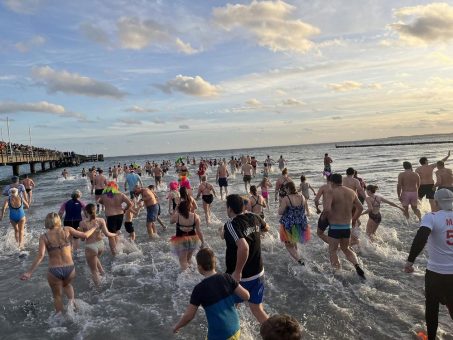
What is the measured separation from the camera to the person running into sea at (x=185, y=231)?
251 inches

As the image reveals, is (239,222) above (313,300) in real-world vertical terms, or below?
above

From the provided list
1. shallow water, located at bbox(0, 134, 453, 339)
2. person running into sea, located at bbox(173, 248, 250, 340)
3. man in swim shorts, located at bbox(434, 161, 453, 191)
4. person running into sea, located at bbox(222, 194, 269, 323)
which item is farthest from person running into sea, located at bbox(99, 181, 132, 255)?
man in swim shorts, located at bbox(434, 161, 453, 191)

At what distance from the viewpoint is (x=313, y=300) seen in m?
5.77

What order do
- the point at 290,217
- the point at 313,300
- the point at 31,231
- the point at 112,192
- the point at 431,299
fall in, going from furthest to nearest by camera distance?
1. the point at 31,231
2. the point at 112,192
3. the point at 290,217
4. the point at 313,300
5. the point at 431,299

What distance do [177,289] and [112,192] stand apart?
3.21m

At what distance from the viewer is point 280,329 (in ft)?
6.78

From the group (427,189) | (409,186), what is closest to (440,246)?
(409,186)

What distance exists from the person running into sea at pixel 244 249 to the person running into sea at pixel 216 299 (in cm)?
90

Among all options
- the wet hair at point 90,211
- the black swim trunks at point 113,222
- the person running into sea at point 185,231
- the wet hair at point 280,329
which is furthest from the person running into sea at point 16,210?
the wet hair at point 280,329

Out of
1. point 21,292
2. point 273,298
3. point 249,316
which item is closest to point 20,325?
point 21,292

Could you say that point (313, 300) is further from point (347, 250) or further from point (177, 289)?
point (177, 289)

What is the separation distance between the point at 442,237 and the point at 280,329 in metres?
2.55

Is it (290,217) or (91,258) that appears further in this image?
(290,217)

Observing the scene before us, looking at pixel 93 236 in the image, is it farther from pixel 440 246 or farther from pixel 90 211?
pixel 440 246
